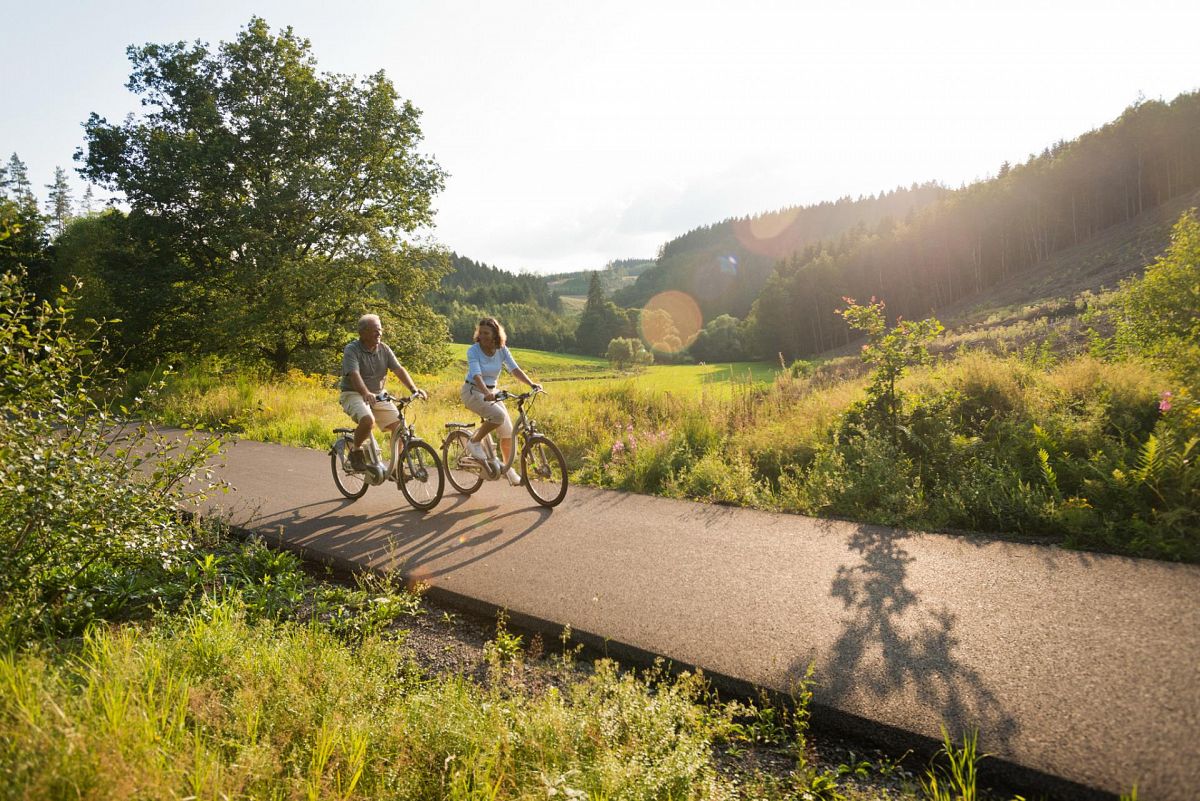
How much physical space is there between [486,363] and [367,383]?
161cm

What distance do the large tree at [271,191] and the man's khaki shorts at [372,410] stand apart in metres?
15.4

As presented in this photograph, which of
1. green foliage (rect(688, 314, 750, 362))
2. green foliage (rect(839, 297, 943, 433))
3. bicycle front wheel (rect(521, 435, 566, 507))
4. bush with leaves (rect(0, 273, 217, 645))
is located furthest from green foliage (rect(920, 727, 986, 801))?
green foliage (rect(688, 314, 750, 362))

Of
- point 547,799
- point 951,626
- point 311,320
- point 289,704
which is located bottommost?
point 951,626

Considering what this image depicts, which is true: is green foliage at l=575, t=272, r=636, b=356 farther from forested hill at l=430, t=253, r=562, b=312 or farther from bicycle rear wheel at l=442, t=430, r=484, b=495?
bicycle rear wheel at l=442, t=430, r=484, b=495

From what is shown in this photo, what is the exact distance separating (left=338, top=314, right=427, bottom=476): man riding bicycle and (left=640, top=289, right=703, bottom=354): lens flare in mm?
96219

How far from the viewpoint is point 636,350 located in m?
97.4

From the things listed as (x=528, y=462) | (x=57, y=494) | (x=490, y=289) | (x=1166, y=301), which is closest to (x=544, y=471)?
(x=528, y=462)

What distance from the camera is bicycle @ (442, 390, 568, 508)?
7.07 m

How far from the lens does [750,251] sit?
181 meters

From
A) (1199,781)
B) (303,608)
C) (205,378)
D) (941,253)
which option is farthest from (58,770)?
(941,253)

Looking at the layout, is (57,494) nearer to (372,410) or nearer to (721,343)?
(372,410)

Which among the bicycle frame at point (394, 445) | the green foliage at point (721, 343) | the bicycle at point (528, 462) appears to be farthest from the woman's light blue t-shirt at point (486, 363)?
the green foliage at point (721, 343)

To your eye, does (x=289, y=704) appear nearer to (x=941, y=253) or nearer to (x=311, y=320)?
(x=311, y=320)

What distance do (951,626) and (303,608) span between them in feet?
15.8
